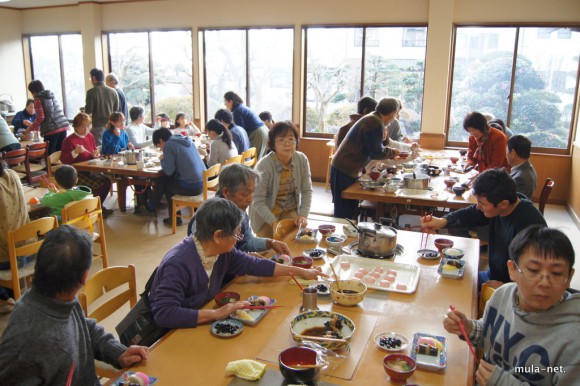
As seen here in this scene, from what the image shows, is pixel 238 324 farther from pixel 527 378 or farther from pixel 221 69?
pixel 221 69

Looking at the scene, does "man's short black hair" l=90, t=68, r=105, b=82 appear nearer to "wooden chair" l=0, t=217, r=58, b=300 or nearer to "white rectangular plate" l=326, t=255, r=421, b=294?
"wooden chair" l=0, t=217, r=58, b=300

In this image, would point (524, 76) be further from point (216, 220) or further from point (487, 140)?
point (216, 220)

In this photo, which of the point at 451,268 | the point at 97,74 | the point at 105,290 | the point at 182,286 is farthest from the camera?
the point at 97,74

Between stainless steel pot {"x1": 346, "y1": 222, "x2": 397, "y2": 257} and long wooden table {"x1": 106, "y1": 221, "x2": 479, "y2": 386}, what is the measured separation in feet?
0.69

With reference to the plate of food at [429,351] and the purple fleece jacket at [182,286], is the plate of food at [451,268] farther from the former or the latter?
the purple fleece jacket at [182,286]

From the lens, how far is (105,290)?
216 cm

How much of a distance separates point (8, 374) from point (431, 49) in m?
6.44

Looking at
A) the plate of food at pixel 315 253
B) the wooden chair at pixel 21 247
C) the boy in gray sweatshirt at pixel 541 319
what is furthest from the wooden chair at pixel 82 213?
the boy in gray sweatshirt at pixel 541 319

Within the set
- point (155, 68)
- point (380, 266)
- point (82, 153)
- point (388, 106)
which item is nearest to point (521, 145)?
point (388, 106)

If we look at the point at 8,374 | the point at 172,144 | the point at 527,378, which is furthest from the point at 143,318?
the point at 172,144

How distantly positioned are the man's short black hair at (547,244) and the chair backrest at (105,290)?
1.63m

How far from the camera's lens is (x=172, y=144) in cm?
491

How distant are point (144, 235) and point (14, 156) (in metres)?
2.02

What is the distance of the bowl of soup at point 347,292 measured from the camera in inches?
77.2
